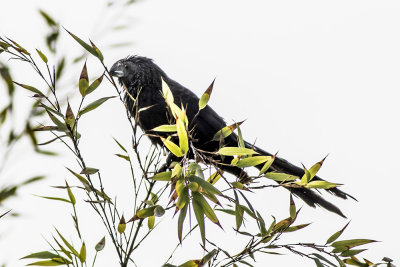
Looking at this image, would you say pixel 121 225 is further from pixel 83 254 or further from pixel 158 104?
pixel 158 104

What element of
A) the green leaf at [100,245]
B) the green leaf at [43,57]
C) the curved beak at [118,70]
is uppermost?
the curved beak at [118,70]

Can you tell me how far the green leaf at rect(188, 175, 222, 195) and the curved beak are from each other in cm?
233

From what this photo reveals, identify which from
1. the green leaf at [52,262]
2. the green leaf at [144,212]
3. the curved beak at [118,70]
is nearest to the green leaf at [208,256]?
the green leaf at [144,212]

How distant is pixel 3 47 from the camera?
5.11 feet

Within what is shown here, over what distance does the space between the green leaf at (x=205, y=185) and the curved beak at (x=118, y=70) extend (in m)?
2.33

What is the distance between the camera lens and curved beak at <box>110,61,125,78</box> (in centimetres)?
354

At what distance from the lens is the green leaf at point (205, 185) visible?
128cm

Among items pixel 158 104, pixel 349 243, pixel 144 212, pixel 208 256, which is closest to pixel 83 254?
pixel 144 212

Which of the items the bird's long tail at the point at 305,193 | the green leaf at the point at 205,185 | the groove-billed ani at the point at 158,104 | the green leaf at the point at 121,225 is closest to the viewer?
the green leaf at the point at 205,185

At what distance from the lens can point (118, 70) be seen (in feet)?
11.8

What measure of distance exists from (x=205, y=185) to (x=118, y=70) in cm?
245

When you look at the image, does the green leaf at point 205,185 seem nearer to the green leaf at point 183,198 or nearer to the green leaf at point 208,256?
the green leaf at point 183,198

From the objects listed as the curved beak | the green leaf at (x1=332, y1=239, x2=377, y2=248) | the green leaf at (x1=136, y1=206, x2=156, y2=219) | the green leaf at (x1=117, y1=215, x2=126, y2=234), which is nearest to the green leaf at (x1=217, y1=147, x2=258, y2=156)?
the green leaf at (x1=136, y1=206, x2=156, y2=219)

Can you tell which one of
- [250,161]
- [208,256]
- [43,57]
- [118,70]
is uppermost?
[118,70]
